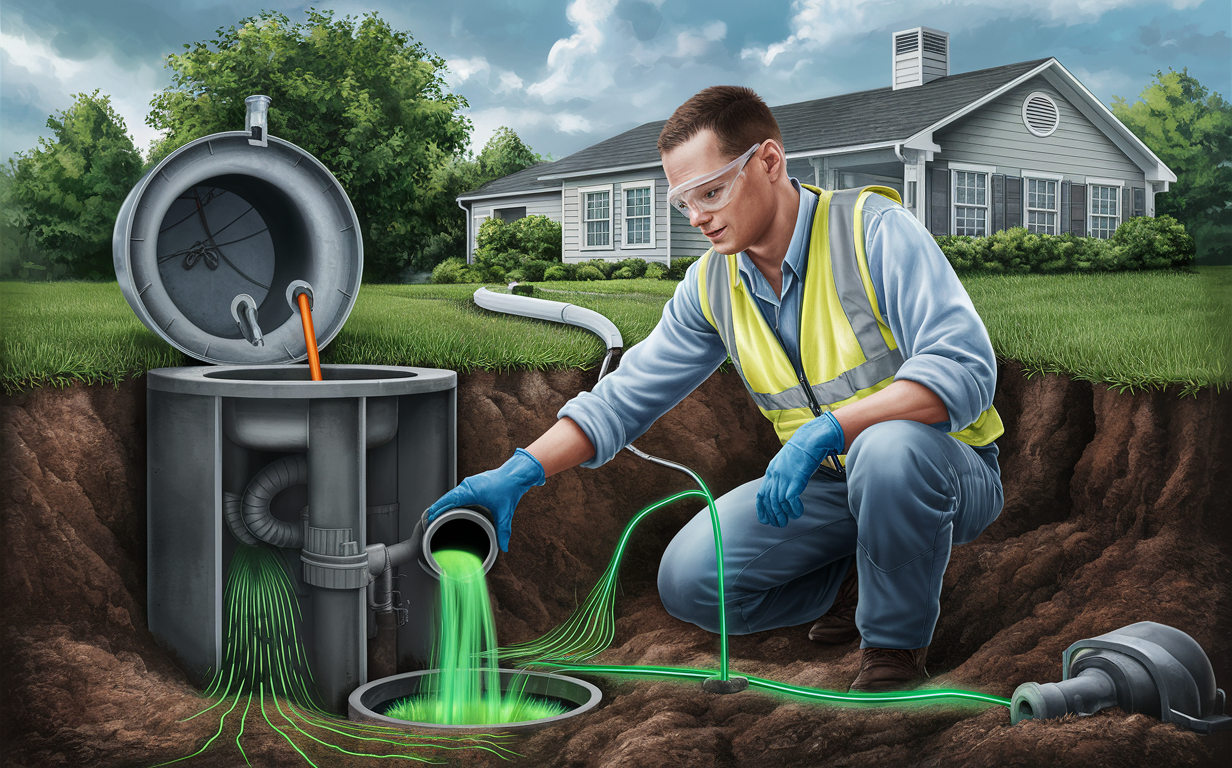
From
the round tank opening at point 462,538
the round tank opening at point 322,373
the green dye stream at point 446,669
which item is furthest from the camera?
the round tank opening at point 322,373

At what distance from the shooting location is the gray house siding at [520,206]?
13.2 ft

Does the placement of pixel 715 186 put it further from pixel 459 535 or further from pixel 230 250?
pixel 230 250

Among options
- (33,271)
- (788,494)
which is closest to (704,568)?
(788,494)

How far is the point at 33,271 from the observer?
381 cm

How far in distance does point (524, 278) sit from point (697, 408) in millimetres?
909

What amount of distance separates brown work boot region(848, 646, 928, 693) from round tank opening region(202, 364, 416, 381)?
1932 millimetres

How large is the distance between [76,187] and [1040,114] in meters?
3.69

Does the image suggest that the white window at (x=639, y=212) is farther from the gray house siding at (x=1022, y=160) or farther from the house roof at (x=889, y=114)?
the gray house siding at (x=1022, y=160)

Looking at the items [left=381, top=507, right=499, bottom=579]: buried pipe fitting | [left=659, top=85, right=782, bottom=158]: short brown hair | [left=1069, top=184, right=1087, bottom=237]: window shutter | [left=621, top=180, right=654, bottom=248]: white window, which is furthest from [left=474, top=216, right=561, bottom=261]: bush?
[left=1069, top=184, right=1087, bottom=237]: window shutter

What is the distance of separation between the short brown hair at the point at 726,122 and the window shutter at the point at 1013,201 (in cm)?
104

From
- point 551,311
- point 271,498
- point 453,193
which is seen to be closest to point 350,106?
point 453,193

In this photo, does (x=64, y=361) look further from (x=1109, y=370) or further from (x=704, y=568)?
(x=1109, y=370)

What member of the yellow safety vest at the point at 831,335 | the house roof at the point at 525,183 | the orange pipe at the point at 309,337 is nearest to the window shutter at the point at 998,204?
the yellow safety vest at the point at 831,335

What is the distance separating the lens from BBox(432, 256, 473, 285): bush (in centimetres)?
413
